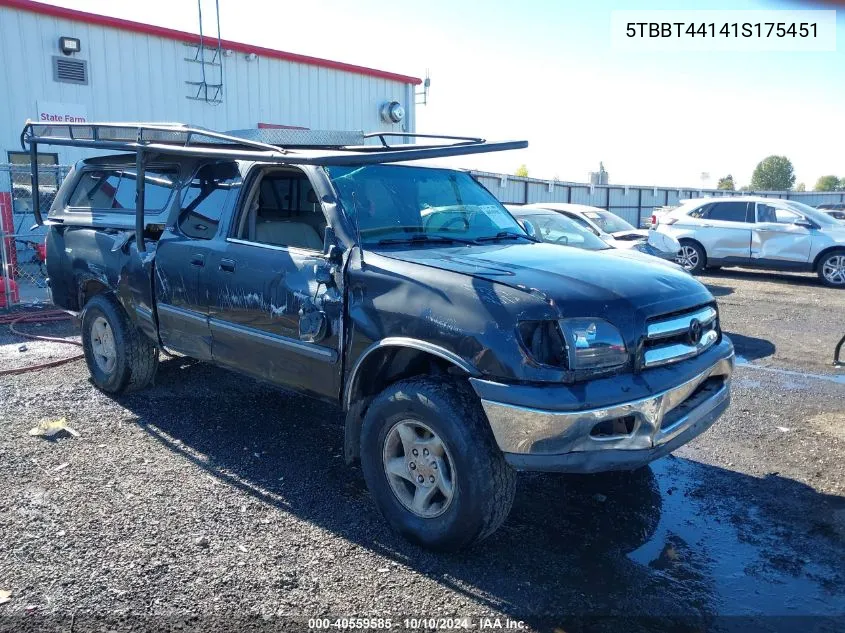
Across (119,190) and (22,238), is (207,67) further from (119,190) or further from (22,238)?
(119,190)

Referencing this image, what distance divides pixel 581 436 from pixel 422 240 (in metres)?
1.63

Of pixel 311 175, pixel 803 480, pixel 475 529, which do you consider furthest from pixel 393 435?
pixel 803 480

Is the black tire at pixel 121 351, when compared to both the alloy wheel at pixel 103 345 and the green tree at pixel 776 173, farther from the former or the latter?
the green tree at pixel 776 173

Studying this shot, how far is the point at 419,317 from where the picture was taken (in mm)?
3463

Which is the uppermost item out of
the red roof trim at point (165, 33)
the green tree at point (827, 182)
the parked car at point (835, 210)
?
the red roof trim at point (165, 33)

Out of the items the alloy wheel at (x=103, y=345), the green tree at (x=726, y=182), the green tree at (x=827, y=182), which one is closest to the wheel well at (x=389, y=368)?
the alloy wheel at (x=103, y=345)

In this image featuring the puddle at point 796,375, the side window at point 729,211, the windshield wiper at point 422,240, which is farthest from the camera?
the side window at point 729,211

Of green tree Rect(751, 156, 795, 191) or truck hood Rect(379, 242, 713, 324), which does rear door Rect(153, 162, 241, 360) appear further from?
green tree Rect(751, 156, 795, 191)

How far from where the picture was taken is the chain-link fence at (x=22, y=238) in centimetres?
1002

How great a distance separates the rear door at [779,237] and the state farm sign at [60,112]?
13.9m

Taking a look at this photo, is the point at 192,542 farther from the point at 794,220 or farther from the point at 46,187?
the point at 794,220

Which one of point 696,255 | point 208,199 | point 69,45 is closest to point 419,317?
point 208,199

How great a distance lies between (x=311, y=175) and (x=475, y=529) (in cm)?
225

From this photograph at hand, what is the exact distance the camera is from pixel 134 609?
9.98 ft
